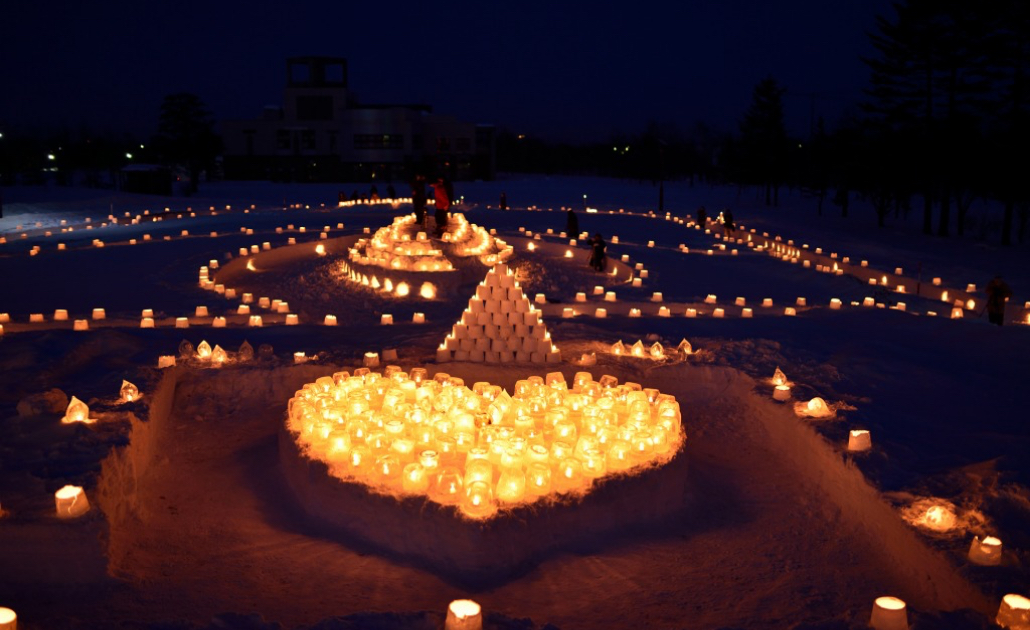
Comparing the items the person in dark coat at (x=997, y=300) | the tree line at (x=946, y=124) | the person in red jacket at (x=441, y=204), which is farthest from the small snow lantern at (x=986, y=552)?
the tree line at (x=946, y=124)

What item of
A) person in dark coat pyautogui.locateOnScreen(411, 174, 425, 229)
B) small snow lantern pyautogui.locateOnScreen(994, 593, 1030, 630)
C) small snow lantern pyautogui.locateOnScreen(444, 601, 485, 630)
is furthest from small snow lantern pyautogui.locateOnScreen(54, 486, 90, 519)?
person in dark coat pyautogui.locateOnScreen(411, 174, 425, 229)

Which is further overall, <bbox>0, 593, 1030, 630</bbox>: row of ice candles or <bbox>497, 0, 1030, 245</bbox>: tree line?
<bbox>497, 0, 1030, 245</bbox>: tree line

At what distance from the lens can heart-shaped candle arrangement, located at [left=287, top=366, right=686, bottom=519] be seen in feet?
20.1

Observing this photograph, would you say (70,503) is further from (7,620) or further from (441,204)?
(441,204)

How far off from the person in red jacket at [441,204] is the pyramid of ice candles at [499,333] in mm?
8820

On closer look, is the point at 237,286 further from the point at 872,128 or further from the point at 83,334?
the point at 872,128

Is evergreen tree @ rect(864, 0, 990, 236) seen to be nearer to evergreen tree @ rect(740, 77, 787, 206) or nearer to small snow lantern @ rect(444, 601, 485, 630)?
evergreen tree @ rect(740, 77, 787, 206)

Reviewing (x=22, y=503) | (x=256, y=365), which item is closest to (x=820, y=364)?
(x=256, y=365)

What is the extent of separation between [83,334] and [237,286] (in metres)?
6.31

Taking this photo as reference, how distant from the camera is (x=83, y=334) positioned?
10031mm

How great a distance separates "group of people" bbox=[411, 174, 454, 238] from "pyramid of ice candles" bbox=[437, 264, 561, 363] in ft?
28.9

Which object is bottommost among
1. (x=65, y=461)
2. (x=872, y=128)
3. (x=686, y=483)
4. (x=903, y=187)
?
(x=686, y=483)

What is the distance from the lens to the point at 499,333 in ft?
31.8

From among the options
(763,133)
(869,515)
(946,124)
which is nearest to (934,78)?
(946,124)
